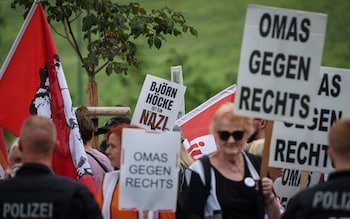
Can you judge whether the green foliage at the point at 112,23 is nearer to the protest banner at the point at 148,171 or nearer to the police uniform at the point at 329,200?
the protest banner at the point at 148,171

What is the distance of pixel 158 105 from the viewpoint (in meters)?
12.1

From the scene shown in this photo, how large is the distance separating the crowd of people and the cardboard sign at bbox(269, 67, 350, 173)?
1.13ft

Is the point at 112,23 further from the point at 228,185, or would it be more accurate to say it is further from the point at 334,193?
the point at 334,193

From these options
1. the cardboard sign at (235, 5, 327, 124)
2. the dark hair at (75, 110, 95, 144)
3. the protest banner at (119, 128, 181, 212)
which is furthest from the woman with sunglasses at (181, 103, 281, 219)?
the dark hair at (75, 110, 95, 144)

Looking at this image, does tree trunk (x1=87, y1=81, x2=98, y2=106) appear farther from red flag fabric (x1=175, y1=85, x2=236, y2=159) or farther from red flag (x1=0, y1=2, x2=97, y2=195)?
red flag (x1=0, y1=2, x2=97, y2=195)

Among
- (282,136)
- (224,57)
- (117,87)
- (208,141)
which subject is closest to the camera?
(282,136)

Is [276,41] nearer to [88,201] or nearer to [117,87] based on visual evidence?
[88,201]

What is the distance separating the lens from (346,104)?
10000 millimetres

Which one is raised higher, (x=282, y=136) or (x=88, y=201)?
(x=282, y=136)

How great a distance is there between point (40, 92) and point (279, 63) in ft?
10.9

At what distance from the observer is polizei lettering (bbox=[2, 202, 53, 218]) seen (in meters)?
7.46

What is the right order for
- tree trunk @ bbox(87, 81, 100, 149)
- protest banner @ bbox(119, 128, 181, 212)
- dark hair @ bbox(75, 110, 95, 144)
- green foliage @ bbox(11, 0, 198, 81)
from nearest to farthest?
1. protest banner @ bbox(119, 128, 181, 212)
2. dark hair @ bbox(75, 110, 95, 144)
3. green foliage @ bbox(11, 0, 198, 81)
4. tree trunk @ bbox(87, 81, 100, 149)

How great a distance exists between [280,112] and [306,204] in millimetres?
1321

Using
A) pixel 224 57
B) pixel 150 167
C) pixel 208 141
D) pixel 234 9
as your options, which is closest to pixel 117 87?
pixel 224 57
